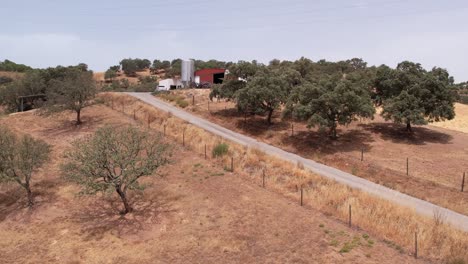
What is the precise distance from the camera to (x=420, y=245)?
19266mm

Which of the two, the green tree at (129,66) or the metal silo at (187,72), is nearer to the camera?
the metal silo at (187,72)

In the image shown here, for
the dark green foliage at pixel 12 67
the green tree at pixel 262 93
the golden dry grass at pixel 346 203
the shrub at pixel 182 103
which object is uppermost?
the dark green foliage at pixel 12 67

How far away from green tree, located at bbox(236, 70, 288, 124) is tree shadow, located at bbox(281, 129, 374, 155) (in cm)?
532

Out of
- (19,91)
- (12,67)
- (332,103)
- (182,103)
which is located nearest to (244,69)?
(182,103)

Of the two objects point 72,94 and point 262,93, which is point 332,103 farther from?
point 72,94

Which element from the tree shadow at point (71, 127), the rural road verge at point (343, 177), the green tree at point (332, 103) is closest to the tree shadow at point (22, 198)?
the tree shadow at point (71, 127)

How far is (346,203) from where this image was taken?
82.0 ft

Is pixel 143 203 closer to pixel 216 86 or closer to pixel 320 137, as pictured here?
pixel 320 137

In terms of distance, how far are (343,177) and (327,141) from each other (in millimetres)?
10951

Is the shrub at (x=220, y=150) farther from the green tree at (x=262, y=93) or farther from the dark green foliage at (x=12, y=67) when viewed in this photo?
the dark green foliage at (x=12, y=67)

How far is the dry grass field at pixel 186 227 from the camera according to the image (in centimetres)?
1958

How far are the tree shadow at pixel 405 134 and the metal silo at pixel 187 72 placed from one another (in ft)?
146

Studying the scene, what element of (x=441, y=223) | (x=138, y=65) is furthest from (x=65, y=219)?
(x=138, y=65)

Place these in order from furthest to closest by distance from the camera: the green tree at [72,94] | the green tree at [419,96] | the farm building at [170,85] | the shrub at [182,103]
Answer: the farm building at [170,85] → the shrub at [182,103] → the green tree at [72,94] → the green tree at [419,96]
